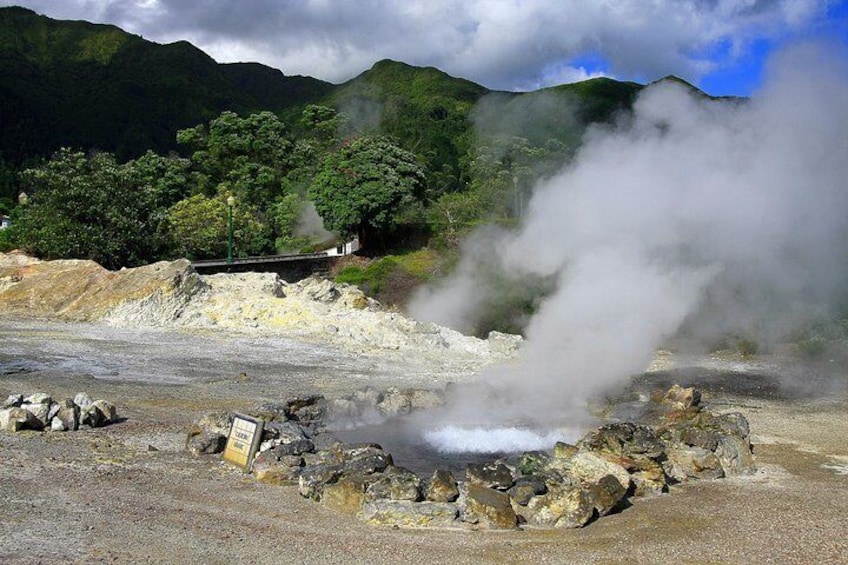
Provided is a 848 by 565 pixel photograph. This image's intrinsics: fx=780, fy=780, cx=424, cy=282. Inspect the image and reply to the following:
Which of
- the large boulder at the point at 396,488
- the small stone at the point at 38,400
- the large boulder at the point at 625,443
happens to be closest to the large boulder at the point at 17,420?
the small stone at the point at 38,400

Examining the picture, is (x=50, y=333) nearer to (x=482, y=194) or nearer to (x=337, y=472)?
(x=337, y=472)

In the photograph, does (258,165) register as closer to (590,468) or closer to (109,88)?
(590,468)

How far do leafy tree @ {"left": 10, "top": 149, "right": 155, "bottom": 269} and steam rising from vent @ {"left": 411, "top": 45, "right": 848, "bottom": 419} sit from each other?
66.6 ft

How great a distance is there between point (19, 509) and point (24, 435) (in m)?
3.24

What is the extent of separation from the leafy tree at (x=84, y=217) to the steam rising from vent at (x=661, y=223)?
66.6 ft

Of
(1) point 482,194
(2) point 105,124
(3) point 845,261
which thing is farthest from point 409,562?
(2) point 105,124

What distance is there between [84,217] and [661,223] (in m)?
24.6

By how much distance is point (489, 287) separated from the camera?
2381cm

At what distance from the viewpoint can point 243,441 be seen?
33.8 ft

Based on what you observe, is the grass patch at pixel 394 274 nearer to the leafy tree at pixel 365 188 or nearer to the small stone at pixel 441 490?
the leafy tree at pixel 365 188

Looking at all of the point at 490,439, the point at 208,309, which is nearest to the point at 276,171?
the point at 208,309

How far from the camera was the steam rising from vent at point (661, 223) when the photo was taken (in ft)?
37.0

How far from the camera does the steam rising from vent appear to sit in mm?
11281

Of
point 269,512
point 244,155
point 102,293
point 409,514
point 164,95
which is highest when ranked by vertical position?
point 164,95
